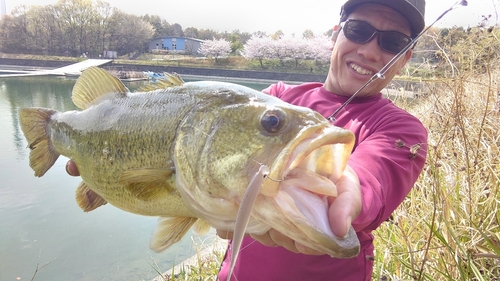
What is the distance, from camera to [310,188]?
0.95m

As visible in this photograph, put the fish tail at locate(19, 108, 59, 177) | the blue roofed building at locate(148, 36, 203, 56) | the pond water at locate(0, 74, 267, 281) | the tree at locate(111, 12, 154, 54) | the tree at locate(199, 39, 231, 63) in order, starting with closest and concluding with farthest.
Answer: the fish tail at locate(19, 108, 59, 177) → the pond water at locate(0, 74, 267, 281) → the tree at locate(199, 39, 231, 63) → the tree at locate(111, 12, 154, 54) → the blue roofed building at locate(148, 36, 203, 56)

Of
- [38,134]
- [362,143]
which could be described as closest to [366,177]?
[362,143]

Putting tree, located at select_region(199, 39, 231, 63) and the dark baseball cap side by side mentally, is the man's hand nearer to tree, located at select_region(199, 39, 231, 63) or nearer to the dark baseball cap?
the dark baseball cap

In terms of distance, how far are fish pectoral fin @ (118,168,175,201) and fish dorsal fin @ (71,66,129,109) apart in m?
0.73

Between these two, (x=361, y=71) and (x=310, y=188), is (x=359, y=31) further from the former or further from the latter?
(x=310, y=188)

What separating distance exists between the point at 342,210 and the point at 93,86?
6.01 feet

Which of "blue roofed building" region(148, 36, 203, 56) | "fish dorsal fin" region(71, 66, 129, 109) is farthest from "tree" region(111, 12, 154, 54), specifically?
"fish dorsal fin" region(71, 66, 129, 109)

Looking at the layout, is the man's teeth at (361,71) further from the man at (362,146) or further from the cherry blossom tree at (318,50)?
the cherry blossom tree at (318,50)

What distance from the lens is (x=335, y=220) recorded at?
2.88 ft

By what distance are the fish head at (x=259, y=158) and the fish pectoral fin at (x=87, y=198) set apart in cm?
109

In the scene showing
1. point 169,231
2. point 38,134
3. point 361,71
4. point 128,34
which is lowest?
point 169,231

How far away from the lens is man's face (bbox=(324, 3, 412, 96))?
2.03 meters

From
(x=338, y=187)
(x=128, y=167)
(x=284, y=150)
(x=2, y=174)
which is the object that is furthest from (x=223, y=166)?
(x=2, y=174)

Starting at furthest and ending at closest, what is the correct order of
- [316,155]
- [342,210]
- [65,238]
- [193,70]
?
[193,70]
[65,238]
[316,155]
[342,210]
